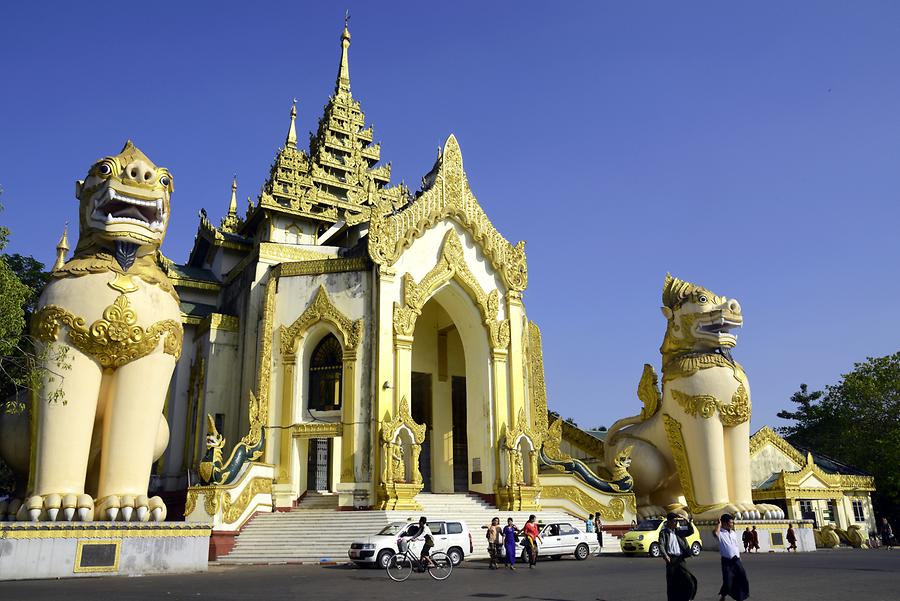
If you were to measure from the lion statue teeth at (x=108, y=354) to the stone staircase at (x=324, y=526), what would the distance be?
3440 mm

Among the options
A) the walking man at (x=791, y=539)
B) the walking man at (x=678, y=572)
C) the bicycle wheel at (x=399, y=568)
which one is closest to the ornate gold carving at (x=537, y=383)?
the walking man at (x=791, y=539)

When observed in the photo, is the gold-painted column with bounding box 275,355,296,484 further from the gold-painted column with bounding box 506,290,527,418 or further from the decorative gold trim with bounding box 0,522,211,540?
the decorative gold trim with bounding box 0,522,211,540

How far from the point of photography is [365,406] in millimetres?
18094

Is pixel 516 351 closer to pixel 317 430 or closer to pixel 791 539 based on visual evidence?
pixel 317 430

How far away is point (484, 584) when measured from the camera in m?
10.3

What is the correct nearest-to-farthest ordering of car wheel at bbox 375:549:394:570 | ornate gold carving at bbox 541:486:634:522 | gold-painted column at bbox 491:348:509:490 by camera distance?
car wheel at bbox 375:549:394:570, ornate gold carving at bbox 541:486:634:522, gold-painted column at bbox 491:348:509:490

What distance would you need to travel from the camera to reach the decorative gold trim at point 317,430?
18.2 meters

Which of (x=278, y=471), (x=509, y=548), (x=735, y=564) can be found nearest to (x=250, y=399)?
(x=278, y=471)

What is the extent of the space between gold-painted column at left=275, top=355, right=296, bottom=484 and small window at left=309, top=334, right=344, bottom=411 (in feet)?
2.44

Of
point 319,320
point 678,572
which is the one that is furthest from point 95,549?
point 319,320

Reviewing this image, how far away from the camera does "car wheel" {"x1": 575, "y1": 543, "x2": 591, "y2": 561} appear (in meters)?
15.4

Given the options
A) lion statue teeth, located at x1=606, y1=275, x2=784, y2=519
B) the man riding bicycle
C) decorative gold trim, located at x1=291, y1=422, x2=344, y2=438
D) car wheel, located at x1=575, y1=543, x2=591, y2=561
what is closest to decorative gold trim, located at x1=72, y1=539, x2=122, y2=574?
the man riding bicycle

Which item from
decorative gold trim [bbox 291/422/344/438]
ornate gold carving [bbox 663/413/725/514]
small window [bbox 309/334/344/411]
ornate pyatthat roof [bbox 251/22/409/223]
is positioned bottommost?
ornate gold carving [bbox 663/413/725/514]

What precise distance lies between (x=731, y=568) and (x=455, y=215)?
1476 cm
